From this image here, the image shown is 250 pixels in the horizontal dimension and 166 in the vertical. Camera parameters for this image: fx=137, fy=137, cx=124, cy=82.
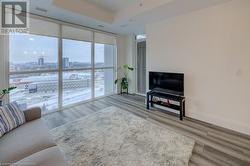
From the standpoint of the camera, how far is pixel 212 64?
3213mm

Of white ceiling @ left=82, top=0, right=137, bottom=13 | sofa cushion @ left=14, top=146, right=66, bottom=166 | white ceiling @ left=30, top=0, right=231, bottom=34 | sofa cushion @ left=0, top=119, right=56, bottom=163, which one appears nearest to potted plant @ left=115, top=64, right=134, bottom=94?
white ceiling @ left=30, top=0, right=231, bottom=34

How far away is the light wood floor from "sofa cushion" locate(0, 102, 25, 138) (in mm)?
1097

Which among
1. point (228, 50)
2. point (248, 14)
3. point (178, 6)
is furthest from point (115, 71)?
point (248, 14)

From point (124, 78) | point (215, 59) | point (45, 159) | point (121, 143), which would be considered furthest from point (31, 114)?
point (124, 78)

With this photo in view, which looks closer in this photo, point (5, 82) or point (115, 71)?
point (5, 82)

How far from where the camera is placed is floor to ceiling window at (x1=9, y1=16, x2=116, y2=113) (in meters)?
3.45

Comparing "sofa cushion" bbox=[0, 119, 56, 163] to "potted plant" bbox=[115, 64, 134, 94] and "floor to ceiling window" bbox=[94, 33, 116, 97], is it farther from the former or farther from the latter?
"potted plant" bbox=[115, 64, 134, 94]

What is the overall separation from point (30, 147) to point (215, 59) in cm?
377

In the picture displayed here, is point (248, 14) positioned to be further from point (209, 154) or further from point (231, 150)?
point (209, 154)

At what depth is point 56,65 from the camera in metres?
4.11

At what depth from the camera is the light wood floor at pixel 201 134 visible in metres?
2.06

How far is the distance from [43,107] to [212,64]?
4.63 metres

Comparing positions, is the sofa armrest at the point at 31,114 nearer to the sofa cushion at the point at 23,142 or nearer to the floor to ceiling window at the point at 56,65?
the sofa cushion at the point at 23,142

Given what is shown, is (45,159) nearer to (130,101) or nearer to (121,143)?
(121,143)
